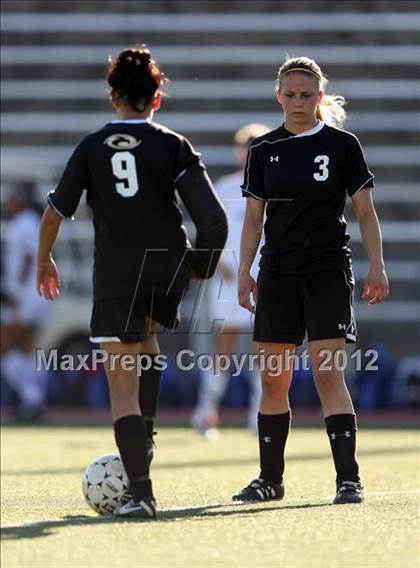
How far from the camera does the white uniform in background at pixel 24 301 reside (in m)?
13.7

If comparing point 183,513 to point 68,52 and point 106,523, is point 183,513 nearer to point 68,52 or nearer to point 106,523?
point 106,523

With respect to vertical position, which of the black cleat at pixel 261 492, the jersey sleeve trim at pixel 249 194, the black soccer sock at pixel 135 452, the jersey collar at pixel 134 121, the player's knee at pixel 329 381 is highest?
the jersey collar at pixel 134 121

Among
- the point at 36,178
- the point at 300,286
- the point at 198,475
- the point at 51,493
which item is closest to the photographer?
the point at 300,286

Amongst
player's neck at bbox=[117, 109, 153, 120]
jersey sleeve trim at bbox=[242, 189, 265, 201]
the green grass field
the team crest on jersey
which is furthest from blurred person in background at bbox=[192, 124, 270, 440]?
the team crest on jersey

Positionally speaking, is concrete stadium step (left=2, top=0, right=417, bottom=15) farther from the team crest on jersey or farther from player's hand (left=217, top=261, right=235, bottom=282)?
the team crest on jersey

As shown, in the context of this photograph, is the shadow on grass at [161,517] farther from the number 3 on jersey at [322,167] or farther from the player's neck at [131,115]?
the player's neck at [131,115]

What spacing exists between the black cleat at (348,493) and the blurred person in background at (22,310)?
24.3 feet

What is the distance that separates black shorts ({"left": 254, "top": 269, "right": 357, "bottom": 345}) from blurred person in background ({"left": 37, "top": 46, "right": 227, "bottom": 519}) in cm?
58

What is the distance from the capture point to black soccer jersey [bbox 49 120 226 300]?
5988 millimetres

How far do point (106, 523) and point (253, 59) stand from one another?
533 inches

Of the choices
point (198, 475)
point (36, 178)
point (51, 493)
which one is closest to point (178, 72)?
point (36, 178)

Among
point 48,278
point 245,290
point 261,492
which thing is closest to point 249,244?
point 245,290

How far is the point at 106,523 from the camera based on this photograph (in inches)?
224

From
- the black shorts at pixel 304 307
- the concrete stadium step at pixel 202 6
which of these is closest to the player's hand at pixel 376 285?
the black shorts at pixel 304 307
